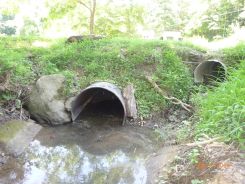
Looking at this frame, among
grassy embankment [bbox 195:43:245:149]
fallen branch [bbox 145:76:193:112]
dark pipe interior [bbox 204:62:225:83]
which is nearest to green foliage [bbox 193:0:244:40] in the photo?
dark pipe interior [bbox 204:62:225:83]

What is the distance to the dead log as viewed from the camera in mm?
6027

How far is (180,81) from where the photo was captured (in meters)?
6.68

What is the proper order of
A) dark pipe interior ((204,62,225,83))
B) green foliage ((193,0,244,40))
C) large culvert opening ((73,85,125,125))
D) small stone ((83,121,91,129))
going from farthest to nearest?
green foliage ((193,0,244,40)), dark pipe interior ((204,62,225,83)), large culvert opening ((73,85,125,125)), small stone ((83,121,91,129))

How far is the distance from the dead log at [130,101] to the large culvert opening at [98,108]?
7.9 inches

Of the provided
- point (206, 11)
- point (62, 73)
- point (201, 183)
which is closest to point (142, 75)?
point (62, 73)

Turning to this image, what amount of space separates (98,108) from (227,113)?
371 centimetres

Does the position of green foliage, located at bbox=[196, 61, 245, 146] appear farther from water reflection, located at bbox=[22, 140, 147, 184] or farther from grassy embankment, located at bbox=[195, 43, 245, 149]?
water reflection, located at bbox=[22, 140, 147, 184]

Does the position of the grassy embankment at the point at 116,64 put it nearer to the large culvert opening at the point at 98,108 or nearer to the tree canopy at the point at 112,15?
the large culvert opening at the point at 98,108

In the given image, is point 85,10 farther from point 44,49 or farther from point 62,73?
point 62,73

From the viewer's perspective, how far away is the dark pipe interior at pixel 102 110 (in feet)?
20.4

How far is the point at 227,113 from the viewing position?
3.60m

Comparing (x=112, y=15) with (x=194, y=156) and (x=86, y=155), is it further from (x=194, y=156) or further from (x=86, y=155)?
(x=194, y=156)

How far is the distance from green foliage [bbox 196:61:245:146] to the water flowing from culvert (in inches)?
40.4

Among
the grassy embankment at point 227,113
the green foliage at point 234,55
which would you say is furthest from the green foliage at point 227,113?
the green foliage at point 234,55
